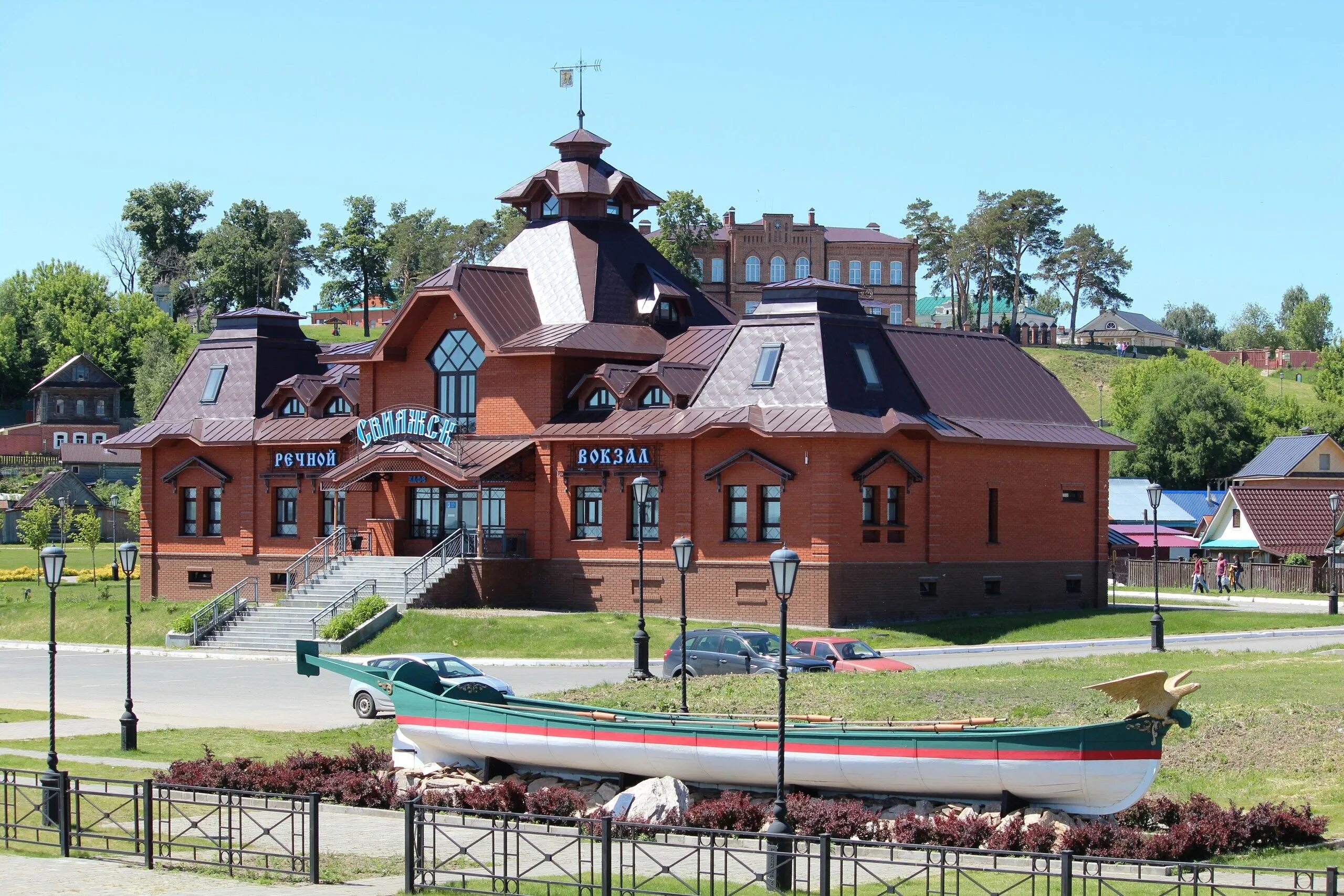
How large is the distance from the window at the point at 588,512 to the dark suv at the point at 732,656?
16.4 metres

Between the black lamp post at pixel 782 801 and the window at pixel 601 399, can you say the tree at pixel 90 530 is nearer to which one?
the window at pixel 601 399

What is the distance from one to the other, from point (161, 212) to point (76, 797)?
13711 centimetres

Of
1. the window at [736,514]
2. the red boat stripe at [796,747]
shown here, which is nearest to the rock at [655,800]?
the red boat stripe at [796,747]

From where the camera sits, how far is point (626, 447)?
51.4 m

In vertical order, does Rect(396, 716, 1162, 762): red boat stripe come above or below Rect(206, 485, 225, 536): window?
below

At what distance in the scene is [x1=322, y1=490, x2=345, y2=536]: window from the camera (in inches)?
2254

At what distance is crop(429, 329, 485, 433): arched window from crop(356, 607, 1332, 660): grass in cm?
866

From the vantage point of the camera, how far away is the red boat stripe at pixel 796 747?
20328mm

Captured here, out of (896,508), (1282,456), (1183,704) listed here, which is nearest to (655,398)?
(896,508)

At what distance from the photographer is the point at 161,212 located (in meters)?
150

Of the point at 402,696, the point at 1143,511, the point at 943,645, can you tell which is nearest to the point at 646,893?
the point at 402,696

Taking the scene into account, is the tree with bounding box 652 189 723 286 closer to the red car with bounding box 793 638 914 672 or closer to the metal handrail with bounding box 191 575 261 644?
the metal handrail with bounding box 191 575 261 644

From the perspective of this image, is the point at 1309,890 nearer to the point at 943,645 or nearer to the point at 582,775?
the point at 582,775

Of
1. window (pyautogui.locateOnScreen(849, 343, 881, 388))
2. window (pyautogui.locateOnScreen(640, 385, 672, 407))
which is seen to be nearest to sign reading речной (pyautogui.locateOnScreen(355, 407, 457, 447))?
window (pyautogui.locateOnScreen(640, 385, 672, 407))
